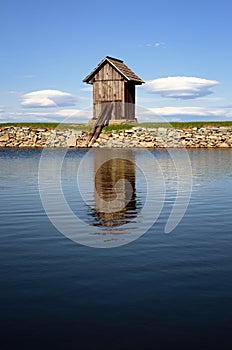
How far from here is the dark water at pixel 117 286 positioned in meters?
5.75

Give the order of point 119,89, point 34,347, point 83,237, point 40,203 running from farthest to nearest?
point 119,89 → point 40,203 → point 83,237 → point 34,347

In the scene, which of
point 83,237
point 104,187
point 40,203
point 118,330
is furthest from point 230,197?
point 118,330

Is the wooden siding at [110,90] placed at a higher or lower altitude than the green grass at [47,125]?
higher

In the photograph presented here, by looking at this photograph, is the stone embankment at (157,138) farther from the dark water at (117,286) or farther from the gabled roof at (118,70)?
the dark water at (117,286)

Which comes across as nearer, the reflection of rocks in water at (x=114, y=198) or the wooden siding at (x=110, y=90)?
the reflection of rocks in water at (x=114, y=198)

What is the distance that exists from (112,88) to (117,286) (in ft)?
181

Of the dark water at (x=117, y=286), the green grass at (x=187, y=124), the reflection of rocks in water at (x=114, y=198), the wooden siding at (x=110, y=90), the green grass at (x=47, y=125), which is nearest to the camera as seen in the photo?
the dark water at (x=117, y=286)

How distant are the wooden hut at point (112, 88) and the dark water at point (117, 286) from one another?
48.1 m

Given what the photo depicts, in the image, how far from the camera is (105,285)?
7559 mm

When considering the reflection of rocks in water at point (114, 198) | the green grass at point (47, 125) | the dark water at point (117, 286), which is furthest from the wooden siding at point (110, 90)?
the dark water at point (117, 286)

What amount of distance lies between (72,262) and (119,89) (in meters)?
53.0

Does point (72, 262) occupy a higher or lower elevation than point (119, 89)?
lower

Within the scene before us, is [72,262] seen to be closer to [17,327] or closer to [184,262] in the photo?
[184,262]

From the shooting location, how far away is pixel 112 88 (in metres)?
61.1
